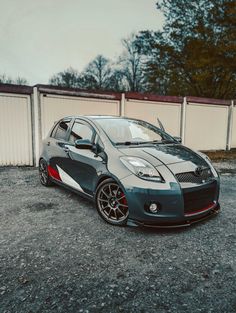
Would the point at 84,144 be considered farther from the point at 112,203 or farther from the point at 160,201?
the point at 160,201

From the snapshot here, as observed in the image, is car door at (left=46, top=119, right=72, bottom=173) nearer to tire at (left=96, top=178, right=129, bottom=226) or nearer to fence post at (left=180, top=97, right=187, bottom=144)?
tire at (left=96, top=178, right=129, bottom=226)

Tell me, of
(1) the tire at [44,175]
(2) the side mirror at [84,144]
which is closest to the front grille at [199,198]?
(2) the side mirror at [84,144]

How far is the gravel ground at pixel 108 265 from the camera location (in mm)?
1863

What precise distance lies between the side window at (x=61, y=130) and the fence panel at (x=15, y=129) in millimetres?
3180

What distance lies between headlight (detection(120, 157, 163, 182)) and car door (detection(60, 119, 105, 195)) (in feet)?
1.38

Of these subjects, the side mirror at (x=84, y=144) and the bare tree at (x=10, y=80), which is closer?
the side mirror at (x=84, y=144)

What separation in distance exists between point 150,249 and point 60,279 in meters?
1.04

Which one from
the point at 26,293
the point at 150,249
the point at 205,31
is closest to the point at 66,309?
the point at 26,293

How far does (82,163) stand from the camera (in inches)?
147

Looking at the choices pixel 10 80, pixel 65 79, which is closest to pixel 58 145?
pixel 10 80

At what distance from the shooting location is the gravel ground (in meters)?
1.86

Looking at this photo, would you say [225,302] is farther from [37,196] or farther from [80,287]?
[37,196]

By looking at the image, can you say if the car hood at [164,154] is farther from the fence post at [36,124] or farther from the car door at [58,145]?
the fence post at [36,124]

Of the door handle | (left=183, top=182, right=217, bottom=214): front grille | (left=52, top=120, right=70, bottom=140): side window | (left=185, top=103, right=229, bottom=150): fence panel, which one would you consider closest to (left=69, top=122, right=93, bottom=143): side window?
the door handle
